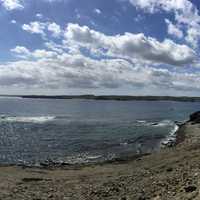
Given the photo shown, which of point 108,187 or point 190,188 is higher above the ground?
point 190,188

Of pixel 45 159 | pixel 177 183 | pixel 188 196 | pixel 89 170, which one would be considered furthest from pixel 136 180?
pixel 45 159

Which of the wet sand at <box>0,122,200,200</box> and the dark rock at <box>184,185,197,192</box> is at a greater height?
the dark rock at <box>184,185,197,192</box>

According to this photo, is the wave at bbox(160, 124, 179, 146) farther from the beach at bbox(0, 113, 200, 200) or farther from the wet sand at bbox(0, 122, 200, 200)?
the wet sand at bbox(0, 122, 200, 200)

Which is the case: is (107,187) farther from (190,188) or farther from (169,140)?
(169,140)

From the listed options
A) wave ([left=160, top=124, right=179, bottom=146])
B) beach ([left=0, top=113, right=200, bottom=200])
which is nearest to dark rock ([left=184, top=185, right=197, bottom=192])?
beach ([left=0, top=113, right=200, bottom=200])

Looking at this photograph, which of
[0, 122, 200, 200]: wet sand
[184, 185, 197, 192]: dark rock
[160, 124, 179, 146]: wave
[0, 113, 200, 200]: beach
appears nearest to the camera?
[184, 185, 197, 192]: dark rock

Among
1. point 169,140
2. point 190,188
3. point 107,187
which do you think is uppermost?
point 190,188

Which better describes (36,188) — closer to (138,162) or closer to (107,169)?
(107,169)

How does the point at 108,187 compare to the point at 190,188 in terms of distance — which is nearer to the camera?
the point at 190,188

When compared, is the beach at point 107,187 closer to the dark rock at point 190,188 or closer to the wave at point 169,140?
the dark rock at point 190,188

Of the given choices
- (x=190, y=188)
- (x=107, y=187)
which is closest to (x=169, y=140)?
(x=107, y=187)

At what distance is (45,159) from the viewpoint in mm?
40875

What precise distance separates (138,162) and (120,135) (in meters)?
26.9

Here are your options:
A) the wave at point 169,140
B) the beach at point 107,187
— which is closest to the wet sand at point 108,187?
the beach at point 107,187
